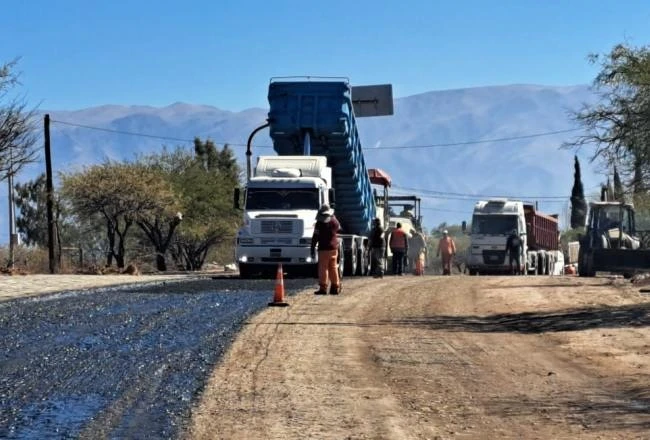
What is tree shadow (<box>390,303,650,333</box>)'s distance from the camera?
1609 cm

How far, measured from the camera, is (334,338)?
46.9ft

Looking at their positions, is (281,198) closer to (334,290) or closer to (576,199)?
(334,290)

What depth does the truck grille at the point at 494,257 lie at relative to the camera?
45.2m

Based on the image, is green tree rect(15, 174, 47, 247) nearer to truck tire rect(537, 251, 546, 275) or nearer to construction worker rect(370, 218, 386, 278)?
truck tire rect(537, 251, 546, 275)

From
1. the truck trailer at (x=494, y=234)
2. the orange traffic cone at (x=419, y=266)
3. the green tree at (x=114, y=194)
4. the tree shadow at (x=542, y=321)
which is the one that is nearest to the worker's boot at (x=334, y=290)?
the tree shadow at (x=542, y=321)

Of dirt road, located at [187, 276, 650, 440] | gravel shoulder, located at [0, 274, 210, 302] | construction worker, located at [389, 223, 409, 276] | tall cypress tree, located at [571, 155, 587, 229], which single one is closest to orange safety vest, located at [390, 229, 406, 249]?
construction worker, located at [389, 223, 409, 276]

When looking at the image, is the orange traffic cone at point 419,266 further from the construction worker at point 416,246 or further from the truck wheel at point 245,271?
the truck wheel at point 245,271

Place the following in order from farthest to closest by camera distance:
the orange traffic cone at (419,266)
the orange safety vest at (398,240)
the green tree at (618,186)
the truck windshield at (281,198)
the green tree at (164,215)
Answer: the green tree at (164,215)
the orange traffic cone at (419,266)
the orange safety vest at (398,240)
the truck windshield at (281,198)
the green tree at (618,186)

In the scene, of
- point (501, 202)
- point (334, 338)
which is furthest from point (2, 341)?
point (501, 202)

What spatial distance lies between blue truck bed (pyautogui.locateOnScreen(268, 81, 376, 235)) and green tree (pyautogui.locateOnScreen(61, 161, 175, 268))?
20720 millimetres

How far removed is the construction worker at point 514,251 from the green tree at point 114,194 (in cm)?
1761

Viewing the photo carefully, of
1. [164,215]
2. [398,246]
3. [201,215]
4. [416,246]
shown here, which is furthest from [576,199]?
[398,246]

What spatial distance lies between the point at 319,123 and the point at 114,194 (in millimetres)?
23874

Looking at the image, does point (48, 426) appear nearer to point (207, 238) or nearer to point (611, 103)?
point (611, 103)
